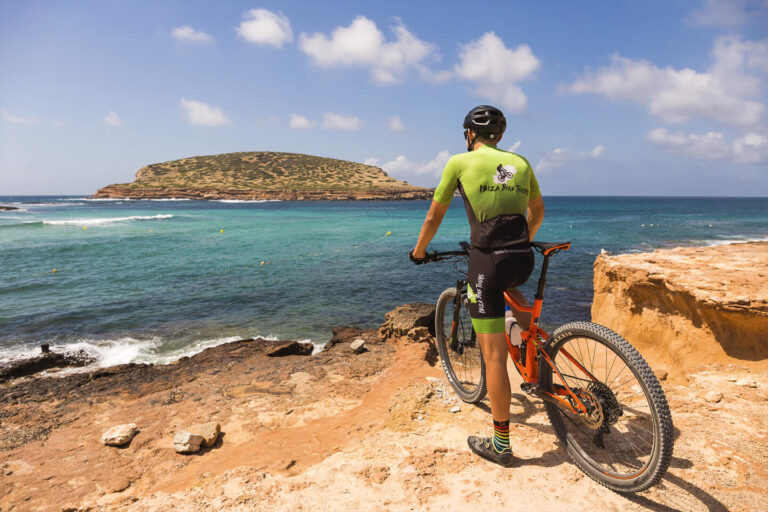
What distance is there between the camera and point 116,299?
562 inches

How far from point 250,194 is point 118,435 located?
11664 cm

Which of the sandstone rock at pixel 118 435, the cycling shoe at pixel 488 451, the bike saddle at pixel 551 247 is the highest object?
the bike saddle at pixel 551 247

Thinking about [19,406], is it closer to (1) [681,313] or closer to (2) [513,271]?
(2) [513,271]

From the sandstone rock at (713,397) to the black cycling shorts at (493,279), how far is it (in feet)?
9.53

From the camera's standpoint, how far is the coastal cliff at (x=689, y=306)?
17.1ft

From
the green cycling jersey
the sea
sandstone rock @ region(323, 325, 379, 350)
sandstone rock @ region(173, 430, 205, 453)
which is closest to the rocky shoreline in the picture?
the sea

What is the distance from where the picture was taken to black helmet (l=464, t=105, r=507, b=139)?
3.21 metres

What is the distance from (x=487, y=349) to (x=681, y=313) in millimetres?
5247

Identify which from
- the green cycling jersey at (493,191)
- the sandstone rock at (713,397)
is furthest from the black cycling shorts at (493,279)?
the sandstone rock at (713,397)

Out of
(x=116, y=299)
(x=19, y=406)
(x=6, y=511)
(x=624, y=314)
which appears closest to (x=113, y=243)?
(x=116, y=299)

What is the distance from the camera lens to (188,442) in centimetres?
418

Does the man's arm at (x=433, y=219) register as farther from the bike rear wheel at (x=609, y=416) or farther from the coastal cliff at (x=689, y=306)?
the coastal cliff at (x=689, y=306)

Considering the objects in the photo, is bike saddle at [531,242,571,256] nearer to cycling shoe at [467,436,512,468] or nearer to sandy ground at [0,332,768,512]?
cycling shoe at [467,436,512,468]

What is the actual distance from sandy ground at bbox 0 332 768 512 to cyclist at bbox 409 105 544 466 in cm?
48
